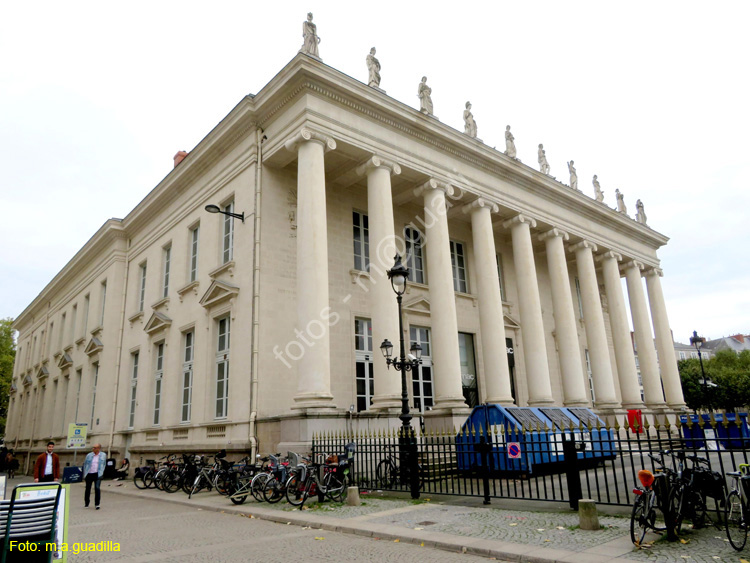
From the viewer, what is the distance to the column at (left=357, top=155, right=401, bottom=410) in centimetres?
1590

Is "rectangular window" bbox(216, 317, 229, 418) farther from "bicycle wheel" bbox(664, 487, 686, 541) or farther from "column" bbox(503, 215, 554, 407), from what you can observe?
"bicycle wheel" bbox(664, 487, 686, 541)

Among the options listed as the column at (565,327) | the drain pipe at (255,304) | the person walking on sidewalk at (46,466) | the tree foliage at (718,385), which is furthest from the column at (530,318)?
the tree foliage at (718,385)

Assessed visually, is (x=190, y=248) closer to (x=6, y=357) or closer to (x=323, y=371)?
(x=323, y=371)

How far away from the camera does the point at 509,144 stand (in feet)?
75.7

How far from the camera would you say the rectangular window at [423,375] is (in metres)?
20.2

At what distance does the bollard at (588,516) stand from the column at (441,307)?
9.55 m

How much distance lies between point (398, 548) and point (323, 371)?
793cm

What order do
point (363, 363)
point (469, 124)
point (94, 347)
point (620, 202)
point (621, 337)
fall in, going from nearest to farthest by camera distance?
point (363, 363), point (469, 124), point (621, 337), point (94, 347), point (620, 202)

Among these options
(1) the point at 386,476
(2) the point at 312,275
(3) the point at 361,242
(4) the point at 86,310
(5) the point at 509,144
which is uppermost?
(5) the point at 509,144

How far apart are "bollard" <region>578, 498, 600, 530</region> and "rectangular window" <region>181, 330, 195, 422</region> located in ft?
49.7

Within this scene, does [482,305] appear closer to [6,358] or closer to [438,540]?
[438,540]

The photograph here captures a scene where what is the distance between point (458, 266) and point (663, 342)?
13.3 meters

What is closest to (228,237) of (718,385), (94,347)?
(94,347)

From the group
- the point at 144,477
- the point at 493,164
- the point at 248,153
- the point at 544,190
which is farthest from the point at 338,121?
the point at 144,477
